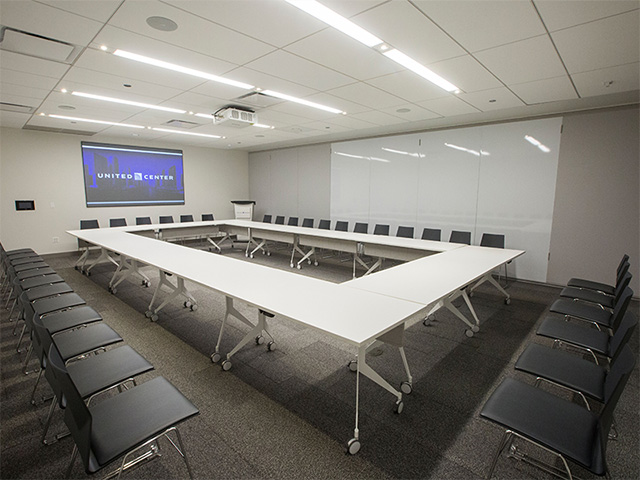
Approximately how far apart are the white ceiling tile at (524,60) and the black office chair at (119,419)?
355 cm

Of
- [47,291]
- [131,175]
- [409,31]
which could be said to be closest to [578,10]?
[409,31]

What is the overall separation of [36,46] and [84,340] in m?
2.59

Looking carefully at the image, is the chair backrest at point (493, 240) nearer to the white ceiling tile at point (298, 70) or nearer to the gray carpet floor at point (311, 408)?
the gray carpet floor at point (311, 408)

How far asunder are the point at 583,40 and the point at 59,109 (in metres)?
6.72

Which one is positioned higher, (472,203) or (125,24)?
(125,24)

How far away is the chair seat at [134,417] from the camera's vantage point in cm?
134

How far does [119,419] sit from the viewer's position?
1.49 metres

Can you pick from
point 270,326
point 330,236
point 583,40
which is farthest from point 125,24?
point 330,236

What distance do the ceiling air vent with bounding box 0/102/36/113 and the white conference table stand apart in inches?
99.8

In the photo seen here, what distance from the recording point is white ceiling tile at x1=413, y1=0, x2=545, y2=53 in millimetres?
2148

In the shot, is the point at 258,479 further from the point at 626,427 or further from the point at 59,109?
the point at 59,109

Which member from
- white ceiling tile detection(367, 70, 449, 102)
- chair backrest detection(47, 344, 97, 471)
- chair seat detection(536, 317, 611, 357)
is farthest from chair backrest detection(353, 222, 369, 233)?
chair backrest detection(47, 344, 97, 471)

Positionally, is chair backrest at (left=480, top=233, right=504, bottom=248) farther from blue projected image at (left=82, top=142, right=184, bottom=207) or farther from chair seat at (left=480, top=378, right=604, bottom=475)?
blue projected image at (left=82, top=142, right=184, bottom=207)

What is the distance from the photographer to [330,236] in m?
5.79
